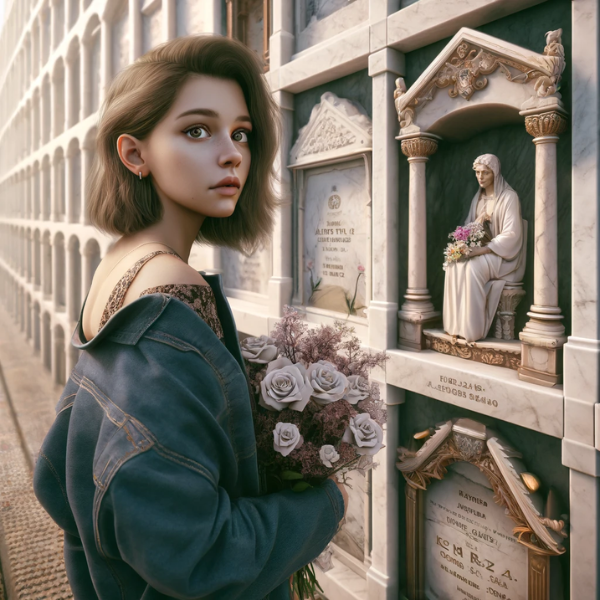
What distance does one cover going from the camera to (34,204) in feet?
32.2

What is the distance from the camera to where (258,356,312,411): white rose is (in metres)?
1.05

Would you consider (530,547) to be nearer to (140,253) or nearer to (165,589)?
(165,589)

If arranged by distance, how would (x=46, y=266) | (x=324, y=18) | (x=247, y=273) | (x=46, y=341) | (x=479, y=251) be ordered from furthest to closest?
1. (x=46, y=266)
2. (x=46, y=341)
3. (x=247, y=273)
4. (x=324, y=18)
5. (x=479, y=251)

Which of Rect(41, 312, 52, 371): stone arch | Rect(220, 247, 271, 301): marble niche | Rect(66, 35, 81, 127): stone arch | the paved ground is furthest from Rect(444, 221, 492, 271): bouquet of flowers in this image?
Rect(41, 312, 52, 371): stone arch

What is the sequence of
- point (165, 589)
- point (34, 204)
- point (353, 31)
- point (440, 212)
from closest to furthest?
point (165, 589) < point (440, 212) < point (353, 31) < point (34, 204)

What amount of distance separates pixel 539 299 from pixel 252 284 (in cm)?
248

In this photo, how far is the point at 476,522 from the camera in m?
2.38

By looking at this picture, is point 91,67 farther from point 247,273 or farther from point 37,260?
point 247,273

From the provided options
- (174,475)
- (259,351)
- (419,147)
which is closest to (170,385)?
(174,475)

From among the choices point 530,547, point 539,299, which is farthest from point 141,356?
point 530,547

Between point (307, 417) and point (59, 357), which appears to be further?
point (59, 357)

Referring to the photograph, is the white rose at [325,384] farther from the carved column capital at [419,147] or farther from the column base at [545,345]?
the carved column capital at [419,147]

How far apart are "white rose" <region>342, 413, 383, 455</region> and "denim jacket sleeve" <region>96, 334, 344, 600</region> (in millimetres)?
238

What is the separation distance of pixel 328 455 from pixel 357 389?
196 mm
